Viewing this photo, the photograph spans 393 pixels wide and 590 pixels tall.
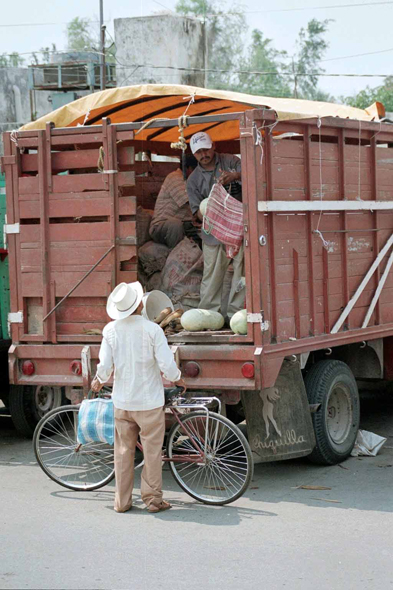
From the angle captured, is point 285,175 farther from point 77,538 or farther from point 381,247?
point 77,538

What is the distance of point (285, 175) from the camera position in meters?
7.19

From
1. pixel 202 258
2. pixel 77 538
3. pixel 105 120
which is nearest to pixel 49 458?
pixel 77 538

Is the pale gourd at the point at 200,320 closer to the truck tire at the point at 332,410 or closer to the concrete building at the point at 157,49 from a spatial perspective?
the truck tire at the point at 332,410

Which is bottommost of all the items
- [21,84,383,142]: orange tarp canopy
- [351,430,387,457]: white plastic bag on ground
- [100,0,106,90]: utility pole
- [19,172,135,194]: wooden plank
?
[351,430,387,457]: white plastic bag on ground

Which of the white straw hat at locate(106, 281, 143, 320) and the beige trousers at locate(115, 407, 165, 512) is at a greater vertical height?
the white straw hat at locate(106, 281, 143, 320)

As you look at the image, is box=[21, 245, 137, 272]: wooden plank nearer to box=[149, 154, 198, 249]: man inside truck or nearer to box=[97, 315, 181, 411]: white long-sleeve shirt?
box=[97, 315, 181, 411]: white long-sleeve shirt

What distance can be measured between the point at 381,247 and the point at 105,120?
9.34ft

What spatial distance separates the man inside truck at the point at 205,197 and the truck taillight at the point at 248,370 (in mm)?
915

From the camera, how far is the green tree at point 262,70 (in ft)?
201

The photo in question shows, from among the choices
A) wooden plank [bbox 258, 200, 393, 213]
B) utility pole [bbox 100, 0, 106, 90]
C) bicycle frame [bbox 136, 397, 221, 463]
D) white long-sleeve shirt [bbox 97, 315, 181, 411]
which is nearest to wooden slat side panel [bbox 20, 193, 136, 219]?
wooden plank [bbox 258, 200, 393, 213]

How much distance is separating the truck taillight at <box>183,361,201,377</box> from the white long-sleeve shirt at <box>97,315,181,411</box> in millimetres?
538

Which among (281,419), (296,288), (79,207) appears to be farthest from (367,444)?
(79,207)

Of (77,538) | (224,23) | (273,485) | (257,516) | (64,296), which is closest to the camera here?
(77,538)

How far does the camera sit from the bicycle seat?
6.67 m
